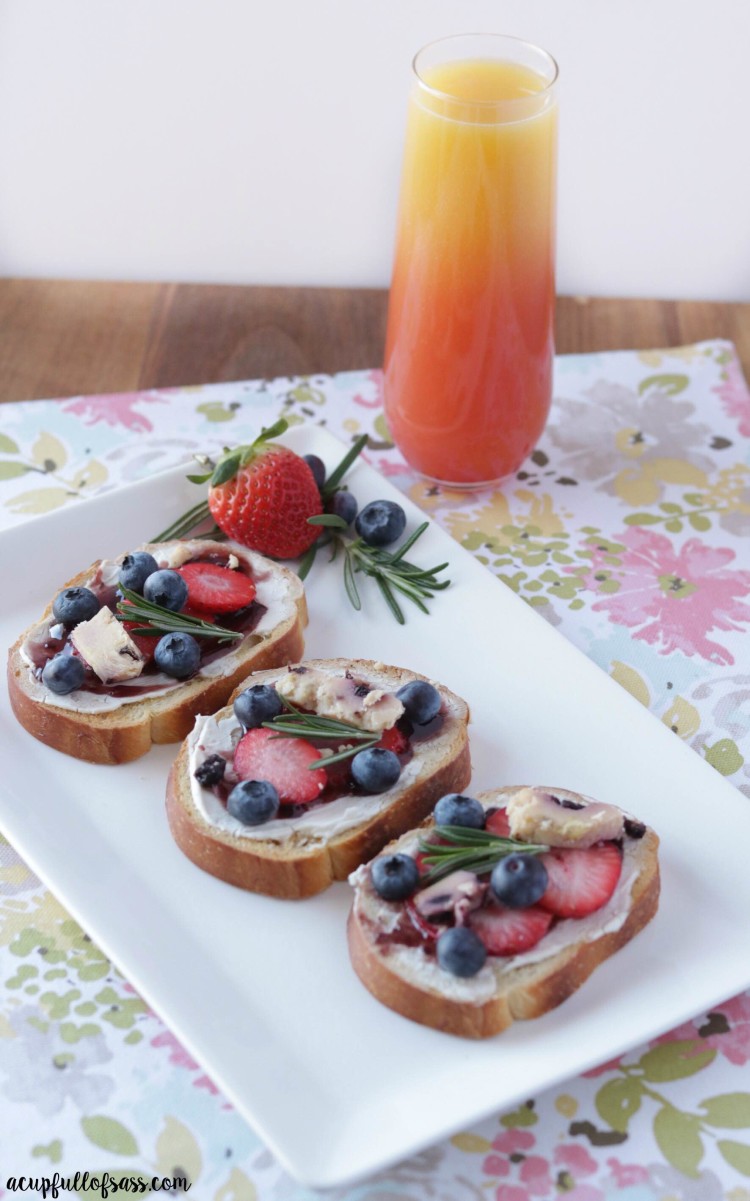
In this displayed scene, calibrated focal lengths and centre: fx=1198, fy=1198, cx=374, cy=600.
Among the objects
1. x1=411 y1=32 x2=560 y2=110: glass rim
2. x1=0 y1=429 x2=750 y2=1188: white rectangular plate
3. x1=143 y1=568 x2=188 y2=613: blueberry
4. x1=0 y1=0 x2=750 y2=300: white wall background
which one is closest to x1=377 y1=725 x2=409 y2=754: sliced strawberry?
x1=0 y1=429 x2=750 y2=1188: white rectangular plate

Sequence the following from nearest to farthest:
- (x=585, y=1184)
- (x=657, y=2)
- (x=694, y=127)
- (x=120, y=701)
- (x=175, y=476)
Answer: (x=585, y=1184)
(x=120, y=701)
(x=175, y=476)
(x=657, y=2)
(x=694, y=127)

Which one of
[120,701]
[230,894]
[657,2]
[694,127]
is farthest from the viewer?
[694,127]

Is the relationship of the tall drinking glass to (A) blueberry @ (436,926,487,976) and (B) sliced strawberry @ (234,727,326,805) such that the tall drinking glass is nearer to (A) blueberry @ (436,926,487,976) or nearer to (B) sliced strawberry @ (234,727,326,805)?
(B) sliced strawberry @ (234,727,326,805)

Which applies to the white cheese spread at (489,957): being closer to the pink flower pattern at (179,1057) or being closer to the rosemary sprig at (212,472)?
the pink flower pattern at (179,1057)

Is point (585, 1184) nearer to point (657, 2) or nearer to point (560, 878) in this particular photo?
point (560, 878)

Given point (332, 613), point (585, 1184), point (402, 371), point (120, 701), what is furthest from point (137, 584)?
point (585, 1184)

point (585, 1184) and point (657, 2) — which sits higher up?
point (657, 2)
